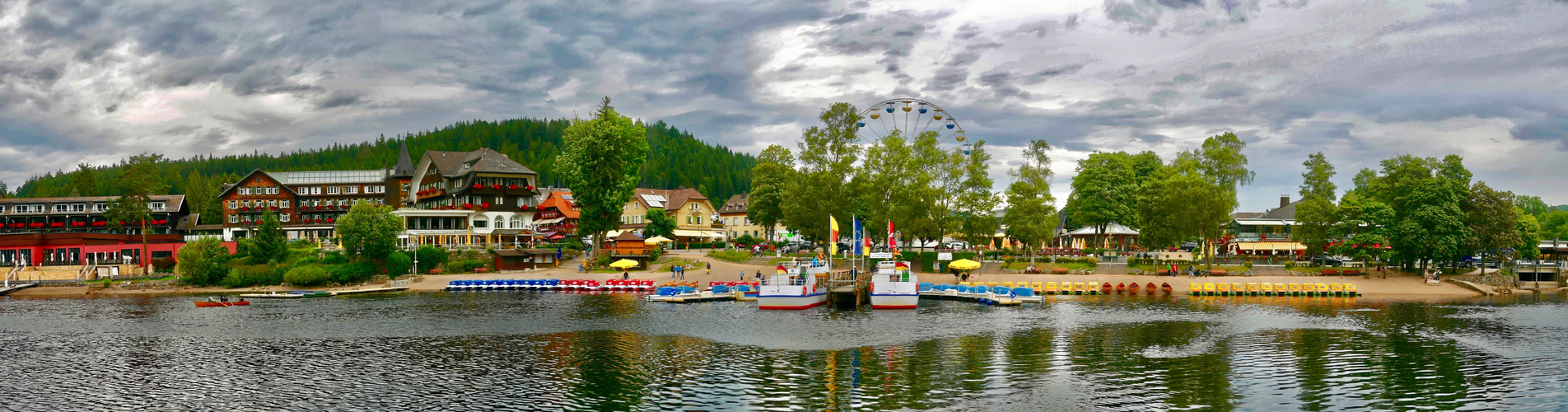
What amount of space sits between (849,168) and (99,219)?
337 ft

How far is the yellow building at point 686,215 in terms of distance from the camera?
123 m

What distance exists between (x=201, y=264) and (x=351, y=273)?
477 inches

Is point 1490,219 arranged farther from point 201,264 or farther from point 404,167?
point 404,167

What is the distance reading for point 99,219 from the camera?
4508 inches

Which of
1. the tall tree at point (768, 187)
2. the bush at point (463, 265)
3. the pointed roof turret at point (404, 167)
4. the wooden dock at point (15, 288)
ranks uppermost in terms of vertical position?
the pointed roof turret at point (404, 167)

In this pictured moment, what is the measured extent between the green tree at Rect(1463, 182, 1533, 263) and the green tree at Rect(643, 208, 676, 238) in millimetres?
79907

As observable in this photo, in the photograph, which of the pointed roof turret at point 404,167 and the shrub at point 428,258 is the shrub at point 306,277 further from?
the pointed roof turret at point 404,167

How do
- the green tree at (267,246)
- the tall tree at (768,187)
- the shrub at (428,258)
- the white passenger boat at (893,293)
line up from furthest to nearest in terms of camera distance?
the tall tree at (768,187), the shrub at (428,258), the green tree at (267,246), the white passenger boat at (893,293)

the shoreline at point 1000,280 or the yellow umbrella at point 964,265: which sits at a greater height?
the yellow umbrella at point 964,265

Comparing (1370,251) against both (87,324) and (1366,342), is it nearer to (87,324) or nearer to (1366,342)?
A: (1366,342)

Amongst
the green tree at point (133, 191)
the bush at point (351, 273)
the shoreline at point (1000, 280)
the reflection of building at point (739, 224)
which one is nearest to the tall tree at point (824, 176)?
the shoreline at point (1000, 280)

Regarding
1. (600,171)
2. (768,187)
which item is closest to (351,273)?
(600,171)

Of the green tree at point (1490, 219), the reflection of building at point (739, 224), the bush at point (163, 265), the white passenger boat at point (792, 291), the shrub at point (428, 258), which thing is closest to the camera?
the white passenger boat at point (792, 291)

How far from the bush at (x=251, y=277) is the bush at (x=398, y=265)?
8.09 meters
